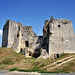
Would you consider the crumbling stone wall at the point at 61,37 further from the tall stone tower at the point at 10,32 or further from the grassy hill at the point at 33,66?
the tall stone tower at the point at 10,32

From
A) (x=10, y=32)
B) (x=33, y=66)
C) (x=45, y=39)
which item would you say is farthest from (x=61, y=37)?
(x=10, y=32)

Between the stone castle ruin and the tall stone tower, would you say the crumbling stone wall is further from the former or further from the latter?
the tall stone tower

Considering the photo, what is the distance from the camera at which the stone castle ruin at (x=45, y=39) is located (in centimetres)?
2094

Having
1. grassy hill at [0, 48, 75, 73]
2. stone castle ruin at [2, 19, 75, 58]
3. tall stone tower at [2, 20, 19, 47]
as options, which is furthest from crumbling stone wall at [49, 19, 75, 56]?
tall stone tower at [2, 20, 19, 47]

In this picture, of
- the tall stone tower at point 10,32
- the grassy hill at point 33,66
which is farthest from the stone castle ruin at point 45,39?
the grassy hill at point 33,66

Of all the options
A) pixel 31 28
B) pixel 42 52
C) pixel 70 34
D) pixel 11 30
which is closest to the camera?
pixel 42 52

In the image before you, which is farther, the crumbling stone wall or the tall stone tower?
the tall stone tower

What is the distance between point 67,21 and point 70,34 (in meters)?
3.03

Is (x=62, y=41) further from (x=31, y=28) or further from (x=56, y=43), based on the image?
(x=31, y=28)

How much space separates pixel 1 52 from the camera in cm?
2039

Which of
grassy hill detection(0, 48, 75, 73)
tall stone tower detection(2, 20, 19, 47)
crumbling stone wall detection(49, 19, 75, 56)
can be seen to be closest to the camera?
grassy hill detection(0, 48, 75, 73)

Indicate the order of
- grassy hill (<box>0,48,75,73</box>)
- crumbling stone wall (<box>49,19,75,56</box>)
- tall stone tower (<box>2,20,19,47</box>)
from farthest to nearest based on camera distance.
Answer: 1. tall stone tower (<box>2,20,19,47</box>)
2. crumbling stone wall (<box>49,19,75,56</box>)
3. grassy hill (<box>0,48,75,73</box>)

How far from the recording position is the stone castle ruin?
824 inches

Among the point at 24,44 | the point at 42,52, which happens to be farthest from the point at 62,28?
the point at 24,44
